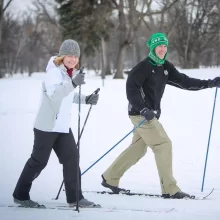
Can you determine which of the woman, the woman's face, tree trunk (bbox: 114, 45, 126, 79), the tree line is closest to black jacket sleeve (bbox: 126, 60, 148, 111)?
the woman

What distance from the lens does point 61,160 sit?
3777 millimetres

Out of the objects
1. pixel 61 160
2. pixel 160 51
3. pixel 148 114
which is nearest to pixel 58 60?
pixel 61 160

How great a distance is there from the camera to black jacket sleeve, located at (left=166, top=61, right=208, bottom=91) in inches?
183

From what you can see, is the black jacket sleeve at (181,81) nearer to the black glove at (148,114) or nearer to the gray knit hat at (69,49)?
the black glove at (148,114)

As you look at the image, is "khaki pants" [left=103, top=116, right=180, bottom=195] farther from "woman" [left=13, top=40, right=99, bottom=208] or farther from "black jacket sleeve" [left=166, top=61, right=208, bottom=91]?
"woman" [left=13, top=40, right=99, bottom=208]

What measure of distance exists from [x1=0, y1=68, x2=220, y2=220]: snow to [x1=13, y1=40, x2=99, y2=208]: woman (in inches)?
12.3

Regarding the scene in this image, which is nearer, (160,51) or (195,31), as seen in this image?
(160,51)

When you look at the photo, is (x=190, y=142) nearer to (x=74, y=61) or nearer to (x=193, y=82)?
(x=193, y=82)

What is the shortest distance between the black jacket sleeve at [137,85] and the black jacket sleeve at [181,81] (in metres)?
0.46

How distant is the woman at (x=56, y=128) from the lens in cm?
354

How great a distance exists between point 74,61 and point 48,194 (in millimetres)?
1720

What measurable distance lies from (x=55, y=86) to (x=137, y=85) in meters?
1.15

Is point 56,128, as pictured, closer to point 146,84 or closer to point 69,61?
point 69,61

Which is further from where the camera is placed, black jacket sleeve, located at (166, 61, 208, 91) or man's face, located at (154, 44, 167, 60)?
black jacket sleeve, located at (166, 61, 208, 91)
